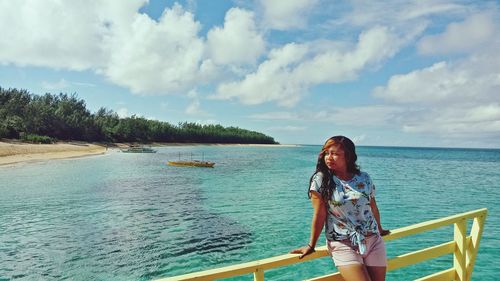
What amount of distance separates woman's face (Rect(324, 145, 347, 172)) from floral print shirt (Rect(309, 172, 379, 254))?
132 millimetres

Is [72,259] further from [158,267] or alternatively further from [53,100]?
[53,100]

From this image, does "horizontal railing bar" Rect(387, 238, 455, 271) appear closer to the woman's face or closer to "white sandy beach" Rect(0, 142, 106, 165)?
the woman's face

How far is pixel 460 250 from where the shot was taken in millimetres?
4562

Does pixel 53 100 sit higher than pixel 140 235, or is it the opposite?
pixel 53 100

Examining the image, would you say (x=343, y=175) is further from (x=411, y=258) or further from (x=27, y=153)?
(x=27, y=153)

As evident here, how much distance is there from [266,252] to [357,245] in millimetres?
8819

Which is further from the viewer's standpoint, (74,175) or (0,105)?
(0,105)

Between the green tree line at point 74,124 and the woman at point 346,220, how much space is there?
73.5 metres

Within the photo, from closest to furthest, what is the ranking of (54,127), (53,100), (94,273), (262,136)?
(94,273) < (54,127) < (53,100) < (262,136)

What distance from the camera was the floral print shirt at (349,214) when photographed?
11.3 feet

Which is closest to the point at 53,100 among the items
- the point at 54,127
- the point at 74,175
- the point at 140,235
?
the point at 54,127

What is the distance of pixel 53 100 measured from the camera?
334 ft

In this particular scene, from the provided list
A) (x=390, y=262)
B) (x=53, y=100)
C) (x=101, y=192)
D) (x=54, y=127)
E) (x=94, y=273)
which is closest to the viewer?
(x=390, y=262)

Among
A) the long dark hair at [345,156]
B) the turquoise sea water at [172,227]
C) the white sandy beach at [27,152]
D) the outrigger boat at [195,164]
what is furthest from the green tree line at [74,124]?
the long dark hair at [345,156]
